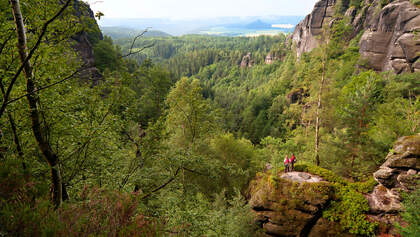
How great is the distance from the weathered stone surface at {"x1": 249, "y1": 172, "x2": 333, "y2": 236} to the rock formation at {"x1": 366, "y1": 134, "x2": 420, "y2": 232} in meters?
1.87

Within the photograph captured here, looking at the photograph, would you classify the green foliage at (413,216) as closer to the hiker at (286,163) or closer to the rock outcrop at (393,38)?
the hiker at (286,163)

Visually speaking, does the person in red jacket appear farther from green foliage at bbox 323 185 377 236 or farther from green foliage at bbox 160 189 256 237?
green foliage at bbox 160 189 256 237

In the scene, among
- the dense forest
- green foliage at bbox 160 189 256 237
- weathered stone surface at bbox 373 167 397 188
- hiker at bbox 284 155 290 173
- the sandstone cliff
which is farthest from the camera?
hiker at bbox 284 155 290 173

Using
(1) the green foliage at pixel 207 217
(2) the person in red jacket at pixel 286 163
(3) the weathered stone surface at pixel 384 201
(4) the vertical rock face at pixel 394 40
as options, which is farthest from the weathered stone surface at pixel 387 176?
(4) the vertical rock face at pixel 394 40

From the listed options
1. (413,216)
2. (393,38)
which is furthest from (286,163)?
(393,38)

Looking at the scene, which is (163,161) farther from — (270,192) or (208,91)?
(208,91)

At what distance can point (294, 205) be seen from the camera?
9.82 m

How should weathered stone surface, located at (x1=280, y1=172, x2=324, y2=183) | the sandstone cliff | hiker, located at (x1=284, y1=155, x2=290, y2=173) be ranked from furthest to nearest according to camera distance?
hiker, located at (x1=284, y1=155, x2=290, y2=173) → weathered stone surface, located at (x1=280, y1=172, x2=324, y2=183) → the sandstone cliff

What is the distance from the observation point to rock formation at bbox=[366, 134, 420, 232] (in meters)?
8.11

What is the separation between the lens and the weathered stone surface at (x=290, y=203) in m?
9.43

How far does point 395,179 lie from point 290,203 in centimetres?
471

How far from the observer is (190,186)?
29.1 ft

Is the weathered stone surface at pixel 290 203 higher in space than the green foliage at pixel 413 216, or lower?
lower

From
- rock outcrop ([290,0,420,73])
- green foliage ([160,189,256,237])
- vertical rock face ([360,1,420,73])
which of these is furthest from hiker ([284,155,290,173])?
vertical rock face ([360,1,420,73])
